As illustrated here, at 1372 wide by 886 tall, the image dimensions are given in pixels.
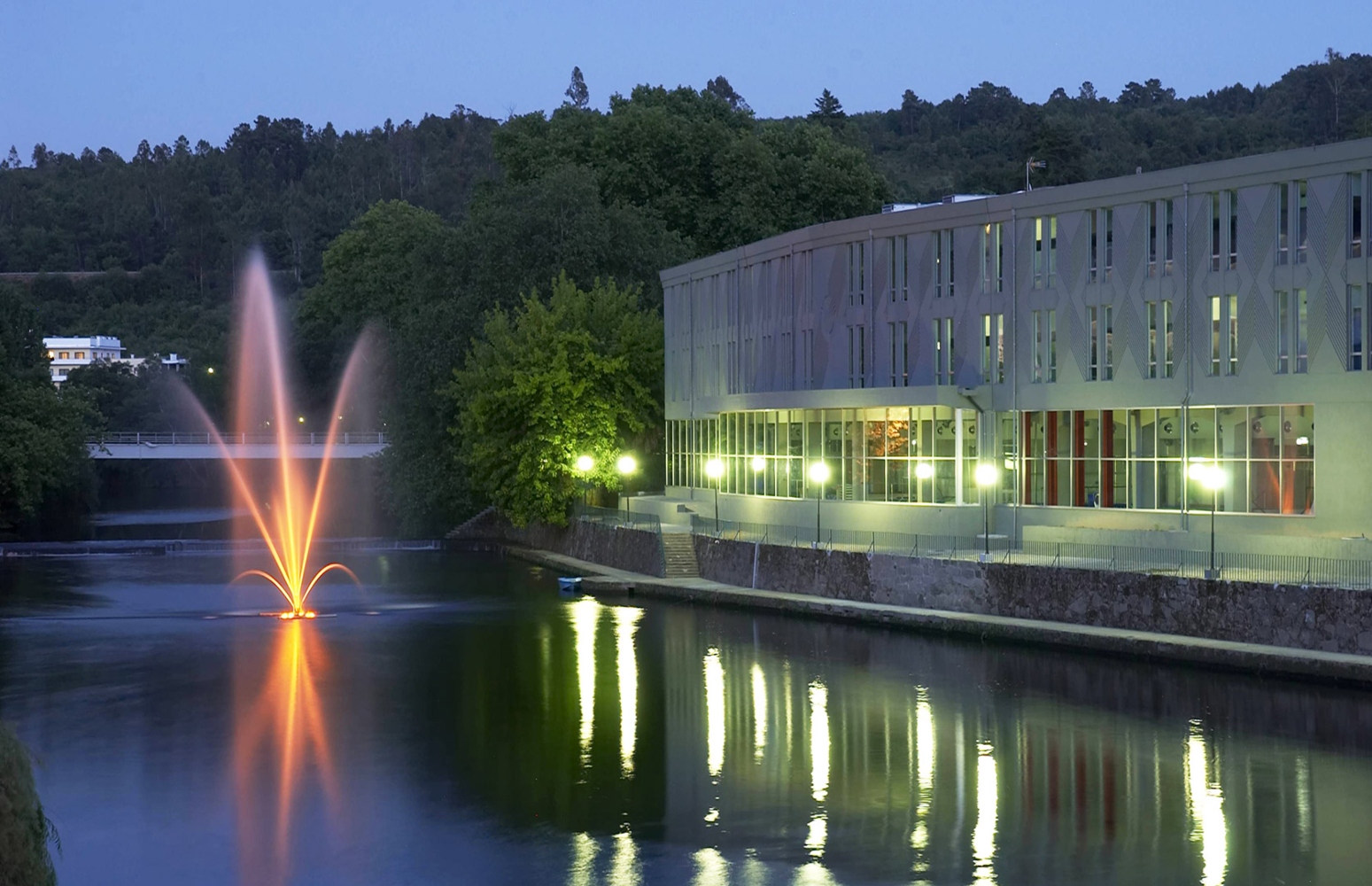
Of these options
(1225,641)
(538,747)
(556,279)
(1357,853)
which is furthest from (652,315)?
(1357,853)

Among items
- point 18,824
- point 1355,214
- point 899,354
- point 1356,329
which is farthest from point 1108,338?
point 18,824

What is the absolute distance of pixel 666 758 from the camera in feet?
123

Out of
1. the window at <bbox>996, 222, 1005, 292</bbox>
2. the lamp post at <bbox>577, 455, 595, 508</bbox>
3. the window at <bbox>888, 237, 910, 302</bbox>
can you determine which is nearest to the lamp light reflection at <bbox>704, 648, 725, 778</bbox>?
the window at <bbox>996, 222, 1005, 292</bbox>

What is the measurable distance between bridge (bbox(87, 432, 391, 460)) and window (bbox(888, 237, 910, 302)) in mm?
49975

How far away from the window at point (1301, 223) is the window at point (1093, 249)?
25.9 feet

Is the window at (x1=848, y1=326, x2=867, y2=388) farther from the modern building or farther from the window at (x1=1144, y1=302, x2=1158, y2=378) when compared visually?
the window at (x1=1144, y1=302, x2=1158, y2=378)

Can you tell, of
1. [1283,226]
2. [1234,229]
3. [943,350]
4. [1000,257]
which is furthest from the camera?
[943,350]

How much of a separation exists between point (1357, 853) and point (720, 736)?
14.5 m

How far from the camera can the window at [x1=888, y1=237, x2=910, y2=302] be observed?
67.5 metres

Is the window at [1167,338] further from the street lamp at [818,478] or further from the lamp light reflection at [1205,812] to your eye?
the lamp light reflection at [1205,812]

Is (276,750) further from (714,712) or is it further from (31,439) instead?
(31,439)

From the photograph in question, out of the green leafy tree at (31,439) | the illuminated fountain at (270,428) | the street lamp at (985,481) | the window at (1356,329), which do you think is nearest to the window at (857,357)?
the street lamp at (985,481)

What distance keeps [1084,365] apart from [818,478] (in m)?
10.8

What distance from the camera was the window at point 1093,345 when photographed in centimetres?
5938
